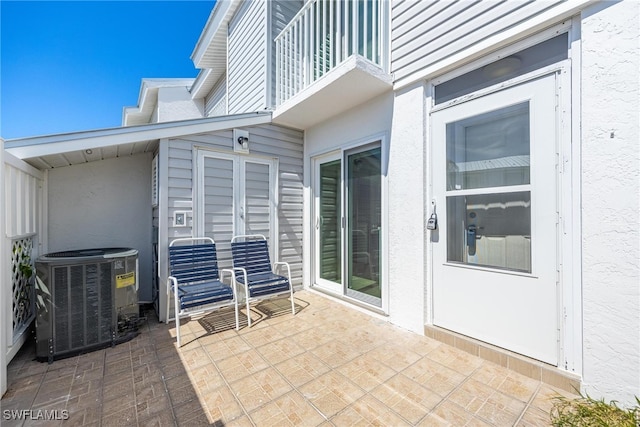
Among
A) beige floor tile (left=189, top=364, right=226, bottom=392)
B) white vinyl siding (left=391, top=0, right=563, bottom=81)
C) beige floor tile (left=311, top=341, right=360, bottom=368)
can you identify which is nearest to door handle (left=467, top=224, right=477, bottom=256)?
beige floor tile (left=311, top=341, right=360, bottom=368)

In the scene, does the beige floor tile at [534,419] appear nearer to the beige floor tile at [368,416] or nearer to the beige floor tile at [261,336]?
the beige floor tile at [368,416]

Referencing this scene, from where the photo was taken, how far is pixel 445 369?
2447 mm

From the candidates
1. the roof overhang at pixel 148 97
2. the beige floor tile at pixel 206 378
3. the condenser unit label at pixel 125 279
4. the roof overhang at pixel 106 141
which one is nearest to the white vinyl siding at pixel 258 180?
the roof overhang at pixel 106 141

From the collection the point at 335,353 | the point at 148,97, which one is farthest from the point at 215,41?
the point at 335,353

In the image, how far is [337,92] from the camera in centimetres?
355

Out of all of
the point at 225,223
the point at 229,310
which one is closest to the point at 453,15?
the point at 225,223

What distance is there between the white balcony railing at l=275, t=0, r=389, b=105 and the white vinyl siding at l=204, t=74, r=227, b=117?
9.92 feet

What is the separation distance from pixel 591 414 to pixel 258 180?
14.3 feet

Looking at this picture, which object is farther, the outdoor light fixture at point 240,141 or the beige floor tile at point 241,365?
the outdoor light fixture at point 240,141

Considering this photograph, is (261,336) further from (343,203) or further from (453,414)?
(343,203)

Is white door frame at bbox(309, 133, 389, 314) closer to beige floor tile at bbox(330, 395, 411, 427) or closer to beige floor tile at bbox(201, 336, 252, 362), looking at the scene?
beige floor tile at bbox(330, 395, 411, 427)

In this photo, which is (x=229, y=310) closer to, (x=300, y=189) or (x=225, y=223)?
(x=225, y=223)

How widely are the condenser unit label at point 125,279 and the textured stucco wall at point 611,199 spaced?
14.0 feet

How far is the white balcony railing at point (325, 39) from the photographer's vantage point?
3582 mm
